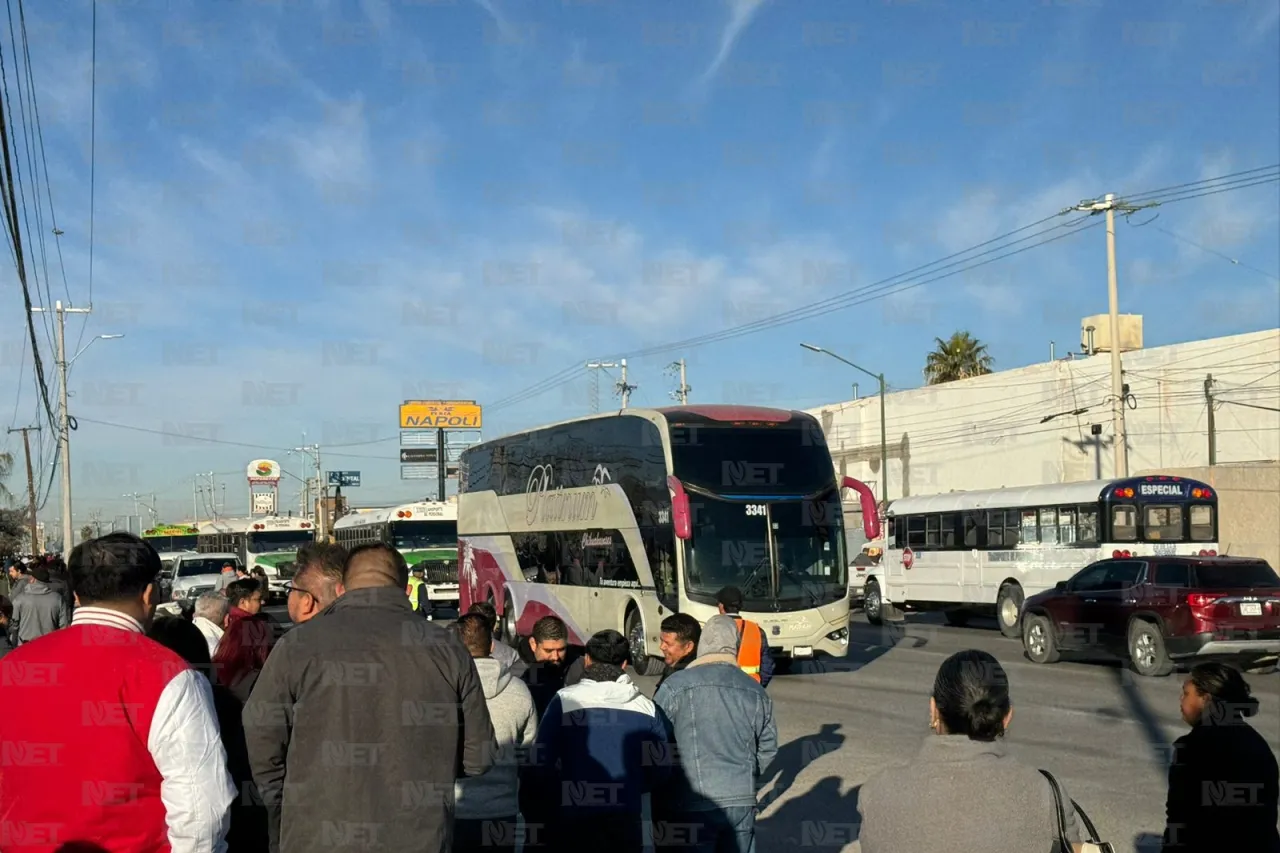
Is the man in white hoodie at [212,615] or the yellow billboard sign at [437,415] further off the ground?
the yellow billboard sign at [437,415]

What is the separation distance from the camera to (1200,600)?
1730cm

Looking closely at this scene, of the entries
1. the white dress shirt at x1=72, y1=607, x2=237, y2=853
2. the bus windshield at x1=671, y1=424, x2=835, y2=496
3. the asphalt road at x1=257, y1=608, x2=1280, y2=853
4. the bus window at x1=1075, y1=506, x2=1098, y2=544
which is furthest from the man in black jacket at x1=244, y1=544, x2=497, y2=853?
the bus window at x1=1075, y1=506, x2=1098, y2=544

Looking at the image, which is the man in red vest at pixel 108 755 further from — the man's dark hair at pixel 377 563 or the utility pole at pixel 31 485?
the utility pole at pixel 31 485

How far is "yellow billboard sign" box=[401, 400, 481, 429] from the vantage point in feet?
312

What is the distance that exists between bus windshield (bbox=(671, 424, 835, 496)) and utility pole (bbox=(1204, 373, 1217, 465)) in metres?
22.7

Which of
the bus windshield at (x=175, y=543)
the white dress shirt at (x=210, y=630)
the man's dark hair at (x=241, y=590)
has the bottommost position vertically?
the bus windshield at (x=175, y=543)

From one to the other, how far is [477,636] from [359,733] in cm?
218

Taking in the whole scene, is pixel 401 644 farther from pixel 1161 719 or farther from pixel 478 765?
pixel 1161 719

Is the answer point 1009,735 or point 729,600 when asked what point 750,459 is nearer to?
point 1009,735

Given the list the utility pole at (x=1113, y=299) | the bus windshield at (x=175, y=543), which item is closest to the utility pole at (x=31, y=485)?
the bus windshield at (x=175, y=543)

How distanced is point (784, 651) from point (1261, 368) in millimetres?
27183

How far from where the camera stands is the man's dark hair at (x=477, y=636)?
6.15 m

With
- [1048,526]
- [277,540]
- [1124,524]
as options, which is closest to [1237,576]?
[1124,524]

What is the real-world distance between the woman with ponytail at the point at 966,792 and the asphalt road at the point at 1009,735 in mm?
4961
